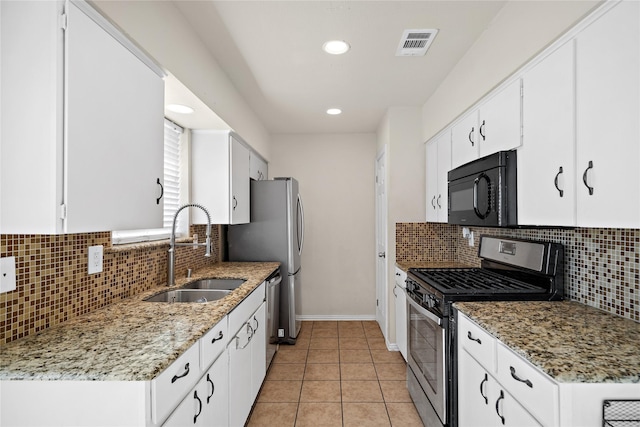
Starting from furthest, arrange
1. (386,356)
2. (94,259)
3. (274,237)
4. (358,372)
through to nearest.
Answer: (274,237) → (386,356) → (358,372) → (94,259)

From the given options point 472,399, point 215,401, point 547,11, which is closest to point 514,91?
point 547,11

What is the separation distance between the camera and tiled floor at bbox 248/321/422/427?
7.68 ft

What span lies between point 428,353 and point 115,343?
5.66 ft

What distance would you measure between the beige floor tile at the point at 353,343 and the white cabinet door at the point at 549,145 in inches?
90.6

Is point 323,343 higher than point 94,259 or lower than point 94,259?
lower

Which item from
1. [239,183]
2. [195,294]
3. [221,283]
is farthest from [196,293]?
[239,183]

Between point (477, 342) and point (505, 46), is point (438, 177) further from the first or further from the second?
point (477, 342)

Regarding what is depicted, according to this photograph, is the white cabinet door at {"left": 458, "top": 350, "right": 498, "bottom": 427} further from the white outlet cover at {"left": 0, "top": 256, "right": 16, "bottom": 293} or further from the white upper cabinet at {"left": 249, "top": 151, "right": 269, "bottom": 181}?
the white upper cabinet at {"left": 249, "top": 151, "right": 269, "bottom": 181}

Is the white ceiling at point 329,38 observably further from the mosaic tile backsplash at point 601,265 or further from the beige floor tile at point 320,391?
the beige floor tile at point 320,391

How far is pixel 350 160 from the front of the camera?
15.0 ft

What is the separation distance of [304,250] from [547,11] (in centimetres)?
358

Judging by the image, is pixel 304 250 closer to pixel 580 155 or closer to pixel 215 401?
pixel 215 401

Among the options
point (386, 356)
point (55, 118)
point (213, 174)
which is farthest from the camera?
point (386, 356)

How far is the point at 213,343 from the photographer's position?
5.11 ft
